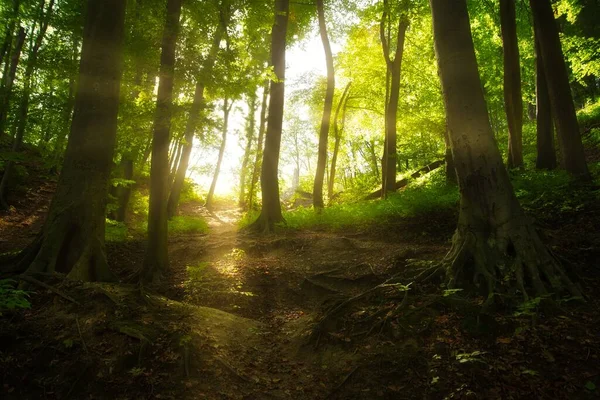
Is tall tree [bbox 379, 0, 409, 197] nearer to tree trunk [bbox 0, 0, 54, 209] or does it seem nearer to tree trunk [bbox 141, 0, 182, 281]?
tree trunk [bbox 141, 0, 182, 281]

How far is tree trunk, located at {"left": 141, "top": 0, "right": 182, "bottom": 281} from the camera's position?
7.42 meters

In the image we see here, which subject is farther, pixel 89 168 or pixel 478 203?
pixel 89 168

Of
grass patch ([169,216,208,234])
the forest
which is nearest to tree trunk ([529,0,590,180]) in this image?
the forest

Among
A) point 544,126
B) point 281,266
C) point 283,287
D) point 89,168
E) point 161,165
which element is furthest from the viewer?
point 544,126

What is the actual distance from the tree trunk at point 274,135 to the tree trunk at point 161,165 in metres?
4.75

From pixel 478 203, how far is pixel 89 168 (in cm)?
633

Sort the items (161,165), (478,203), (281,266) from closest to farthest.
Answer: (478,203) < (161,165) < (281,266)

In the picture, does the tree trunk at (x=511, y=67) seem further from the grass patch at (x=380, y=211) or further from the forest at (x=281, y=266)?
the grass patch at (x=380, y=211)

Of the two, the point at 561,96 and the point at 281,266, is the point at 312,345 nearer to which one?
the point at 281,266

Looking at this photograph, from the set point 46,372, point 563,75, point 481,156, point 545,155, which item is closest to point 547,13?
point 563,75

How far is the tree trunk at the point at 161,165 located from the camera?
742 cm

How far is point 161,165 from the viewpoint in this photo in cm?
752

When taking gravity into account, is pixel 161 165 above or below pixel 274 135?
below

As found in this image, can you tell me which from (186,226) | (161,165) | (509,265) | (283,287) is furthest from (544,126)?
(186,226)
